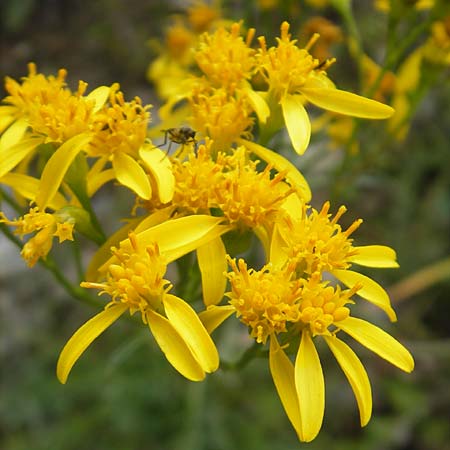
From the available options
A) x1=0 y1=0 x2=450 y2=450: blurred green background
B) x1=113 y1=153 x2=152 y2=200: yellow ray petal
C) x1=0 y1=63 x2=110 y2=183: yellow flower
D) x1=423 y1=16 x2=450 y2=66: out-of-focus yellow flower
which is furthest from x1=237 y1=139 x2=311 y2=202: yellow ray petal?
x1=423 y1=16 x2=450 y2=66: out-of-focus yellow flower

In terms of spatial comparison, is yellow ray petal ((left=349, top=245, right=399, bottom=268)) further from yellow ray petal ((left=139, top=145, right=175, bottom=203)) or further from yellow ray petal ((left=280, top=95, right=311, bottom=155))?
yellow ray petal ((left=139, top=145, right=175, bottom=203))

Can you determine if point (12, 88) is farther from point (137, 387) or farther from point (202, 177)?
point (137, 387)

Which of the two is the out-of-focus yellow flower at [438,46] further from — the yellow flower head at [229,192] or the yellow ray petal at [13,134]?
the yellow ray petal at [13,134]

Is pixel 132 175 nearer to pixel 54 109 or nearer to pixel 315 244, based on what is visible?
pixel 54 109

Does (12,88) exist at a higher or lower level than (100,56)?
higher

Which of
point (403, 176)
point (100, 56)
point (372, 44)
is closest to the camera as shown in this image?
point (403, 176)

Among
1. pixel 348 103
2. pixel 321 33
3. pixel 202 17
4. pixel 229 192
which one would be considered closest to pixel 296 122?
pixel 348 103

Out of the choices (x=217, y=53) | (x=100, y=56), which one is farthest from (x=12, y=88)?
(x=100, y=56)

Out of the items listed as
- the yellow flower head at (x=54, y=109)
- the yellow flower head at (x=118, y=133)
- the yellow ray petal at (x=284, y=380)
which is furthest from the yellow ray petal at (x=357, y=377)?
the yellow flower head at (x=54, y=109)
